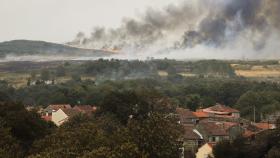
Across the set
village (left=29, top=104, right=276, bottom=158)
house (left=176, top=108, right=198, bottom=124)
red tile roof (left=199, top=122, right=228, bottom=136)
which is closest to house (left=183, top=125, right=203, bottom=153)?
village (left=29, top=104, right=276, bottom=158)

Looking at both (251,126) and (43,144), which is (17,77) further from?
(43,144)

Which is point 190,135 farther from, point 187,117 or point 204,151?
point 187,117

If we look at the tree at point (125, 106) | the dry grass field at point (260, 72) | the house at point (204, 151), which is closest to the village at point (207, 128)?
the house at point (204, 151)

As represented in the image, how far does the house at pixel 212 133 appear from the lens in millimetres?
64938

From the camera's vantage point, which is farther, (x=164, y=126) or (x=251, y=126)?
(x=251, y=126)

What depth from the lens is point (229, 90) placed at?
388ft

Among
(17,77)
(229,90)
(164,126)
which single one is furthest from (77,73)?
(164,126)

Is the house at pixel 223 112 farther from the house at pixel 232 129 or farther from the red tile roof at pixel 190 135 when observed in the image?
the red tile roof at pixel 190 135

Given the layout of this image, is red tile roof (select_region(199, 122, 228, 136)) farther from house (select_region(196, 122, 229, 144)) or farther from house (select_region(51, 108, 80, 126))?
house (select_region(51, 108, 80, 126))

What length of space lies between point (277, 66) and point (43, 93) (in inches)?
3945

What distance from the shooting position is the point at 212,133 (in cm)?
6550

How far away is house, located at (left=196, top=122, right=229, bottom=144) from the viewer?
64938 mm

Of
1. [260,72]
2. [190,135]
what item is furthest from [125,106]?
[260,72]

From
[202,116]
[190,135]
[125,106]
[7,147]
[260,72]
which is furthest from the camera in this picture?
[260,72]
